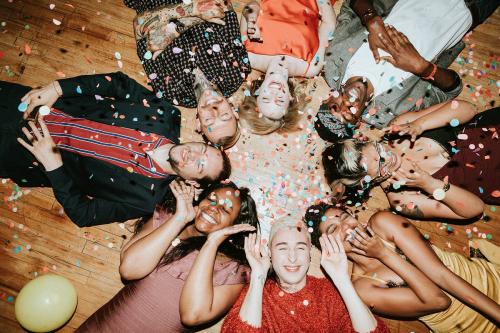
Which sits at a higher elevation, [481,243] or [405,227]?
[405,227]

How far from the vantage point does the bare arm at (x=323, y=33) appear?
2832 mm

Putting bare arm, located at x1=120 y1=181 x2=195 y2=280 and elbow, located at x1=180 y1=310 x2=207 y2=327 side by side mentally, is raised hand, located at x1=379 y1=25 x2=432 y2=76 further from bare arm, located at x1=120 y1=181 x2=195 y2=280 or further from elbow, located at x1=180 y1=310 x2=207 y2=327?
elbow, located at x1=180 y1=310 x2=207 y2=327

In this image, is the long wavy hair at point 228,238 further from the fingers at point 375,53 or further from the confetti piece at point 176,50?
the fingers at point 375,53

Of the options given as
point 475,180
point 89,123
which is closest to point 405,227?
point 475,180

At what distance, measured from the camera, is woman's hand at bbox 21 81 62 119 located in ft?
8.05

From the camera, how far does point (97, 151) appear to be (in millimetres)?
2492

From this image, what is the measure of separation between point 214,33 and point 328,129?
133 centimetres

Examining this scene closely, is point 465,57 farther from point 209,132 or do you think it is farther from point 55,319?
point 55,319

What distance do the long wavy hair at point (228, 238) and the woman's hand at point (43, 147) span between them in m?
0.83

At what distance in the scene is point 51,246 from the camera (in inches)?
111

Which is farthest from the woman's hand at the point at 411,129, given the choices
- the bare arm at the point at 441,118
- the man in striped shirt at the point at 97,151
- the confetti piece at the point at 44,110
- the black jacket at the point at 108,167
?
the confetti piece at the point at 44,110

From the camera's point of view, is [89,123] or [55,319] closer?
[55,319]

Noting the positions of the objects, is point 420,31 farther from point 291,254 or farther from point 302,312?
point 302,312

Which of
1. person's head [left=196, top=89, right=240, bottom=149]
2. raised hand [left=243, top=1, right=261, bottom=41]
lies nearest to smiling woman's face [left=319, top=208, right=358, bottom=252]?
person's head [left=196, top=89, right=240, bottom=149]
